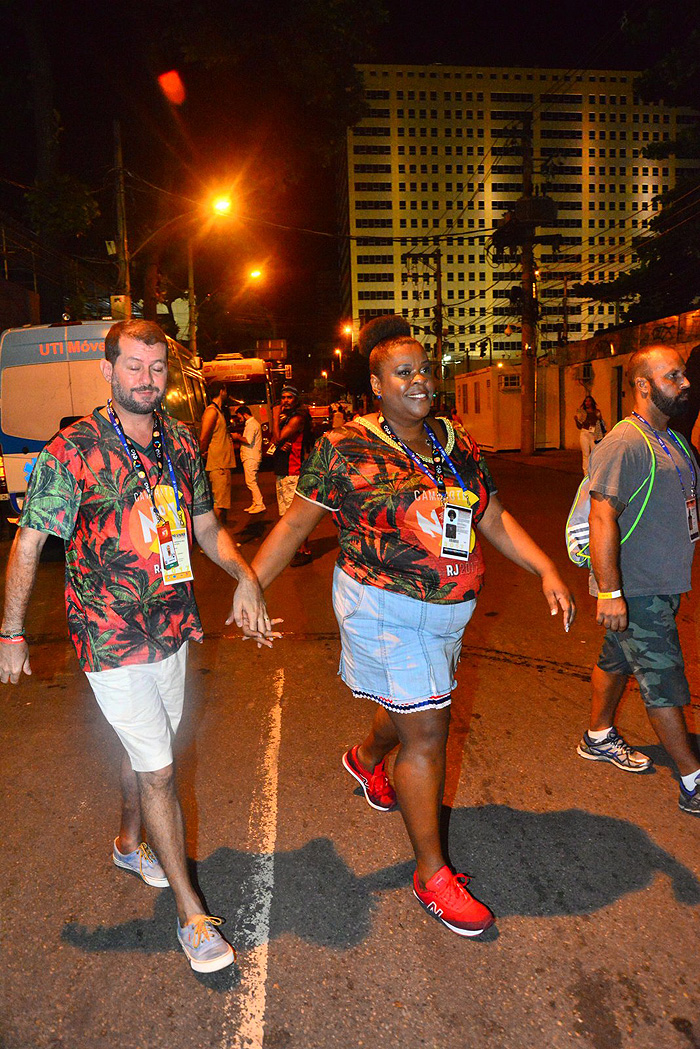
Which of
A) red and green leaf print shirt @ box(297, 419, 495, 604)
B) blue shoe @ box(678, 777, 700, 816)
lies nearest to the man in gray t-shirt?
blue shoe @ box(678, 777, 700, 816)

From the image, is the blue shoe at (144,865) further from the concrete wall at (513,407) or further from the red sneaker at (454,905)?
the concrete wall at (513,407)

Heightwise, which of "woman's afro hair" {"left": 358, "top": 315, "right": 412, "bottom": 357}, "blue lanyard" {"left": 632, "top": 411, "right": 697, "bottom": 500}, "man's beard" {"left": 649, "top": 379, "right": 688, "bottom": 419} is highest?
"woman's afro hair" {"left": 358, "top": 315, "right": 412, "bottom": 357}

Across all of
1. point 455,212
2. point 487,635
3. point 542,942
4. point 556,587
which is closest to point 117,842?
point 542,942

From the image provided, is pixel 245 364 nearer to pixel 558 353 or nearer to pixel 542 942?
pixel 558 353

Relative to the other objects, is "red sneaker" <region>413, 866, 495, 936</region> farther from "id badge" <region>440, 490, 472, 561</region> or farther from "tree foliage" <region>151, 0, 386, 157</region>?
"tree foliage" <region>151, 0, 386, 157</region>

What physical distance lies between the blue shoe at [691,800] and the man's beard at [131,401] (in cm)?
273

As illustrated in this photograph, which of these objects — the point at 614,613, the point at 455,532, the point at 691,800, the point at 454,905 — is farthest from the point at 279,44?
the point at 454,905

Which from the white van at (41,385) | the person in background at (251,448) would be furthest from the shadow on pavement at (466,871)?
the person in background at (251,448)

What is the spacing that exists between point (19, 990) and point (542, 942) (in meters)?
1.68

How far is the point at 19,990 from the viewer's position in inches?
99.0

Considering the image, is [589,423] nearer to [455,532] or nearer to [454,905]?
[455,532]

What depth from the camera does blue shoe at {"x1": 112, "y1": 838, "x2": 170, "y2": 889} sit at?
3.09 metres

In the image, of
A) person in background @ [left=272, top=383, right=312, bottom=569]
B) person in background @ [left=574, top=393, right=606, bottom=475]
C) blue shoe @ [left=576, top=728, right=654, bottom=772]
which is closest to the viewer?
blue shoe @ [left=576, top=728, right=654, bottom=772]

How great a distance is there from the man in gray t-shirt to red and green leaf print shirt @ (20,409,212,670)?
6.06ft
